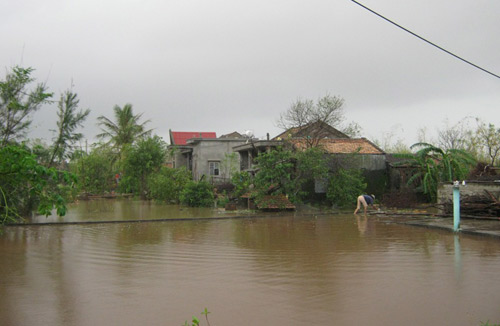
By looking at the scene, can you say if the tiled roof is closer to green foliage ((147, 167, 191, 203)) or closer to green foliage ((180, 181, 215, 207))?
green foliage ((180, 181, 215, 207))

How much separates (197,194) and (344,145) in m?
10.3

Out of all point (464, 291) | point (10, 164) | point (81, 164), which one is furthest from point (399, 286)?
point (81, 164)

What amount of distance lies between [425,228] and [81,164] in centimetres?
3241

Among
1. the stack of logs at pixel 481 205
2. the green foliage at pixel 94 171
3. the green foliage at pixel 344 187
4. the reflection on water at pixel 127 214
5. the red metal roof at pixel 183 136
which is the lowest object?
the reflection on water at pixel 127 214

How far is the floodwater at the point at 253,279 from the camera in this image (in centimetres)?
577

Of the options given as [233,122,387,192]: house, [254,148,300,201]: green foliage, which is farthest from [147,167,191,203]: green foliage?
[254,148,300,201]: green foliage

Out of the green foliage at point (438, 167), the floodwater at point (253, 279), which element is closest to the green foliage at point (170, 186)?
the green foliage at point (438, 167)

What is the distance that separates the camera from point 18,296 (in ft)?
22.5

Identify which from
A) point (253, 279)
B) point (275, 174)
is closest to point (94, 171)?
point (275, 174)

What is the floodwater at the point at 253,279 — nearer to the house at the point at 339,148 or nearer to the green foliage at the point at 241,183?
the green foliage at the point at 241,183

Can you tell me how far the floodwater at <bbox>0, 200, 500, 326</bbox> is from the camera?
577 centimetres

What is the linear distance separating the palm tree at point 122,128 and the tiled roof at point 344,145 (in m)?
21.4

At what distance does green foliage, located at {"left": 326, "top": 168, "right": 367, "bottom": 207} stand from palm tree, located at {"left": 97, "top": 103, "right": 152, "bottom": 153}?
78.9ft

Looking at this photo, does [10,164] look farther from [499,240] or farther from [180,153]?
[180,153]
